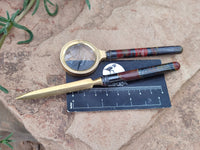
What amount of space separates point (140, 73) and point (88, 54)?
18.6 inches

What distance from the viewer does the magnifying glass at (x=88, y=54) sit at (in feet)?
6.14

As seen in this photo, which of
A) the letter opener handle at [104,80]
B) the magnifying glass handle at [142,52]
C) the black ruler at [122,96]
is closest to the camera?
the letter opener handle at [104,80]

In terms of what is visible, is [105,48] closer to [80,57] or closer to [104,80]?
[80,57]

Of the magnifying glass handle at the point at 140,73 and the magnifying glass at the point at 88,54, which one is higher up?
the magnifying glass at the point at 88,54

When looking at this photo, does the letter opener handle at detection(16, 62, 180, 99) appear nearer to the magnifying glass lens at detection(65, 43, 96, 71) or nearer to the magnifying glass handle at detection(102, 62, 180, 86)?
the magnifying glass handle at detection(102, 62, 180, 86)

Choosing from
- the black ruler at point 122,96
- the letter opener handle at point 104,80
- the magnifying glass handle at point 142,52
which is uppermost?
the magnifying glass handle at point 142,52

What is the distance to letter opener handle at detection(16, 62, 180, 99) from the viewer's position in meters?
1.72

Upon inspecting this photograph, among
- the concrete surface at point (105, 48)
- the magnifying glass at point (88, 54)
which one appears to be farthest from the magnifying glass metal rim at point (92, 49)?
the concrete surface at point (105, 48)

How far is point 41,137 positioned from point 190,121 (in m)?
1.24

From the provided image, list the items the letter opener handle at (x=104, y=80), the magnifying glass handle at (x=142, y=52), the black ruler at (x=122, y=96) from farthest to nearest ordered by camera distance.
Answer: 1. the magnifying glass handle at (x=142, y=52)
2. the black ruler at (x=122, y=96)
3. the letter opener handle at (x=104, y=80)

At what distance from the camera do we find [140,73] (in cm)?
188

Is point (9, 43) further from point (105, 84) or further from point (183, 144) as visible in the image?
point (183, 144)

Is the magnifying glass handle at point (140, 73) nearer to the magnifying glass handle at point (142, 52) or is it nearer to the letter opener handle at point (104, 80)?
the letter opener handle at point (104, 80)

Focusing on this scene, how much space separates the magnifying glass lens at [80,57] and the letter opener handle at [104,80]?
0.16m
